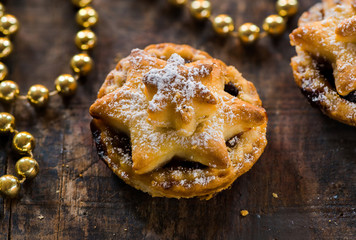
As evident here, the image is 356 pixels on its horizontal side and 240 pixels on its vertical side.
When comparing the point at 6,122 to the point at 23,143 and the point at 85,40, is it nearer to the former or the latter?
the point at 23,143

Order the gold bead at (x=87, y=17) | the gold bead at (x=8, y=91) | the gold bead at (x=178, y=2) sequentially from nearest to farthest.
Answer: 1. the gold bead at (x=8, y=91)
2. the gold bead at (x=87, y=17)
3. the gold bead at (x=178, y=2)

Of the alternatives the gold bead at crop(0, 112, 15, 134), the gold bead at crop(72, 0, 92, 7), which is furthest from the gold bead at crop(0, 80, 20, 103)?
the gold bead at crop(72, 0, 92, 7)

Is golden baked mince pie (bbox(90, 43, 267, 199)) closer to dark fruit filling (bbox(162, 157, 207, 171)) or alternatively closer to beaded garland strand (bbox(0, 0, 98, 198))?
dark fruit filling (bbox(162, 157, 207, 171))

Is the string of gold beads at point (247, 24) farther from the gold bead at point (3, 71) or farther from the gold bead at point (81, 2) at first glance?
the gold bead at point (3, 71)

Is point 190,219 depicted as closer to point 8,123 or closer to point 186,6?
point 8,123

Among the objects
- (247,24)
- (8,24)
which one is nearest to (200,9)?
(247,24)

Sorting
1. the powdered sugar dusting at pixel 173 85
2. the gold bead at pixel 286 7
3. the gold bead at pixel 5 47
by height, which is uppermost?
the powdered sugar dusting at pixel 173 85

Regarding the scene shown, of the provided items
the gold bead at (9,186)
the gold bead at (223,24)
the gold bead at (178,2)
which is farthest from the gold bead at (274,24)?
the gold bead at (9,186)
